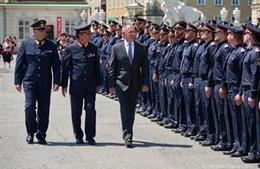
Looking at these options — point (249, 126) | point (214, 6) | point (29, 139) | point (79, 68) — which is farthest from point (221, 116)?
point (214, 6)

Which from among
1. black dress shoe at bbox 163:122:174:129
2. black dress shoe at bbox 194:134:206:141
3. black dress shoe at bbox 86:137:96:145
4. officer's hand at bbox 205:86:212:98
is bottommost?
black dress shoe at bbox 163:122:174:129

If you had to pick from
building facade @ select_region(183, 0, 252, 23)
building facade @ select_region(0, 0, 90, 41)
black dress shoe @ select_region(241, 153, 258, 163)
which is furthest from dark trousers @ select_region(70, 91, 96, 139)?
building facade @ select_region(183, 0, 252, 23)

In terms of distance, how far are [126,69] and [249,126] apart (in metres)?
2.59

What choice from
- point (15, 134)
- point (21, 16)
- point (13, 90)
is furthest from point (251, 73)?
point (21, 16)

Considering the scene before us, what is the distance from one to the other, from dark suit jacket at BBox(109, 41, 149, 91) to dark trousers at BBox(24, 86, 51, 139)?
1.23 m

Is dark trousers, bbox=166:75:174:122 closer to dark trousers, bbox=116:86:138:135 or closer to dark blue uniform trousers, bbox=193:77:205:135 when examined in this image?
dark blue uniform trousers, bbox=193:77:205:135

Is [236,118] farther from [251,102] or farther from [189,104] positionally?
[189,104]

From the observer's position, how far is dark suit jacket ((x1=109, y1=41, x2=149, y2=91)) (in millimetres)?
12067

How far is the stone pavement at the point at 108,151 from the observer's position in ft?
33.7

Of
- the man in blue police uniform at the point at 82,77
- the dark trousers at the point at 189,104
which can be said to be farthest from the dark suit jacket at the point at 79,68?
the dark trousers at the point at 189,104

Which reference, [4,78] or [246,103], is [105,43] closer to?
[4,78]

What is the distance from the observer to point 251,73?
10.2 meters

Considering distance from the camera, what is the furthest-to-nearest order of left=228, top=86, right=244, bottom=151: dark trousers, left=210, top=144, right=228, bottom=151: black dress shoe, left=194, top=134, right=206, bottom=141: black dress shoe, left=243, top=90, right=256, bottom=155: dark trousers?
left=194, top=134, right=206, bottom=141: black dress shoe < left=210, top=144, right=228, bottom=151: black dress shoe < left=228, top=86, right=244, bottom=151: dark trousers < left=243, top=90, right=256, bottom=155: dark trousers

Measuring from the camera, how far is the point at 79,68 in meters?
12.1
